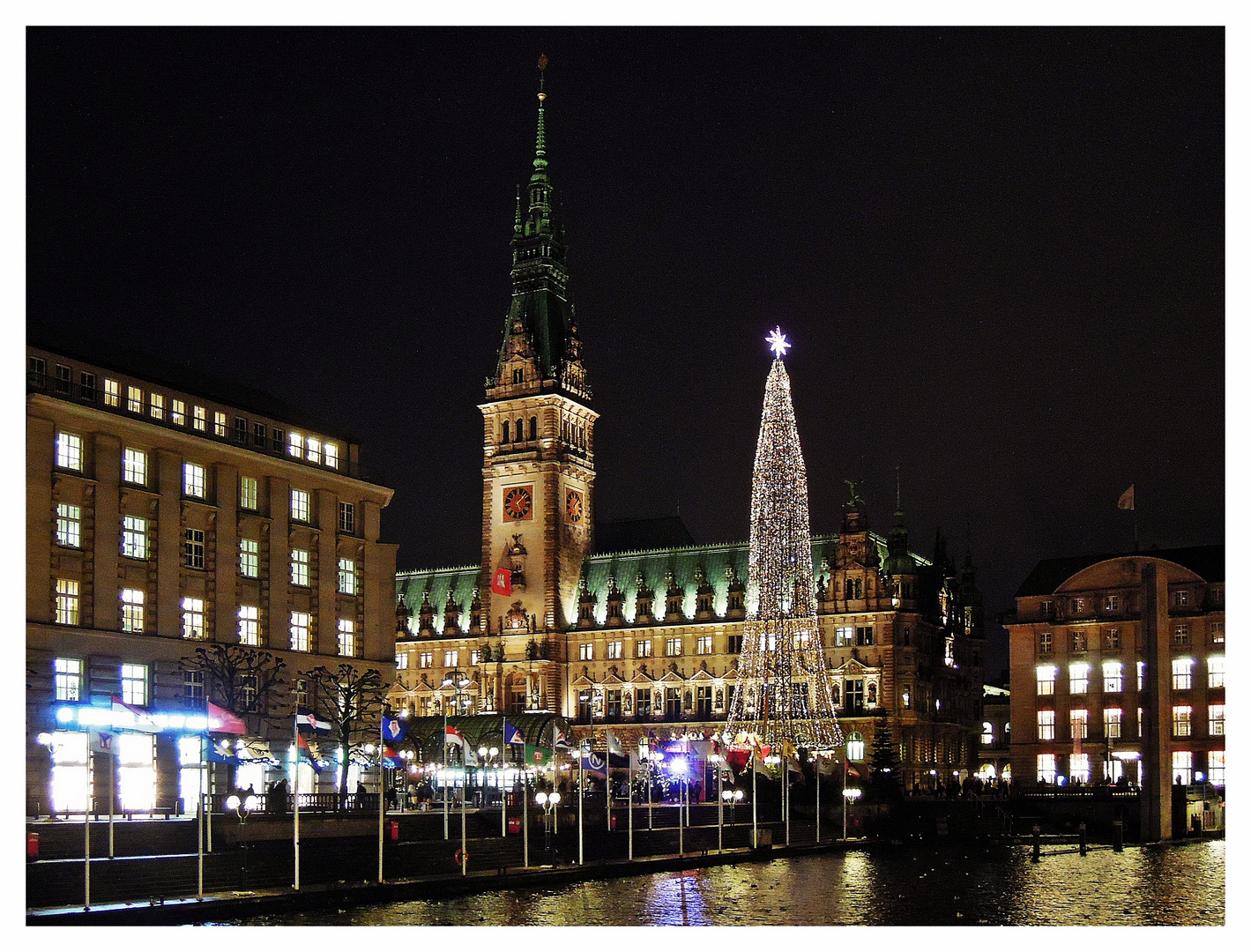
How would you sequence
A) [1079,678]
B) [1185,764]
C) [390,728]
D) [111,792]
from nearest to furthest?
[111,792] → [390,728] → [1185,764] → [1079,678]

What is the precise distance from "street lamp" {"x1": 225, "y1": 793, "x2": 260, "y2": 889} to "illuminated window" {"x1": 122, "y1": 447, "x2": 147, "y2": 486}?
1640 centimetres

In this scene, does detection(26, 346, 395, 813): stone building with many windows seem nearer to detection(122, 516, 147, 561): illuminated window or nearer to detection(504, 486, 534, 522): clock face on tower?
detection(122, 516, 147, 561): illuminated window

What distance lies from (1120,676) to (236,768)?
71.8 metres

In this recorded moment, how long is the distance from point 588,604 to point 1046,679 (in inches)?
1670

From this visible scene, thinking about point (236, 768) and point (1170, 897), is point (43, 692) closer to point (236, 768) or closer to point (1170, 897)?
point (236, 768)

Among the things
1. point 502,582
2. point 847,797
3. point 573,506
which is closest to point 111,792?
point 847,797

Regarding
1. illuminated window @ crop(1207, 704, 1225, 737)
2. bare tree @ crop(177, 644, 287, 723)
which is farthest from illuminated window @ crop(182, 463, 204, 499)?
illuminated window @ crop(1207, 704, 1225, 737)

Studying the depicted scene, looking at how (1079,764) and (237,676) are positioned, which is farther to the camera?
(1079,764)

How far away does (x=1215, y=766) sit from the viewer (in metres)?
112

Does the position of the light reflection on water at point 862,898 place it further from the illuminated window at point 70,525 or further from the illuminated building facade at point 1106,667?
the illuminated building facade at point 1106,667

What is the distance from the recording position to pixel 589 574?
149 m

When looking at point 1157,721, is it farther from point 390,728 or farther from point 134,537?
point 134,537

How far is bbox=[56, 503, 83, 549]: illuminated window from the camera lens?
6588 centimetres

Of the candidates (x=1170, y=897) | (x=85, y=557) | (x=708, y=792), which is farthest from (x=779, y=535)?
(x=1170, y=897)
